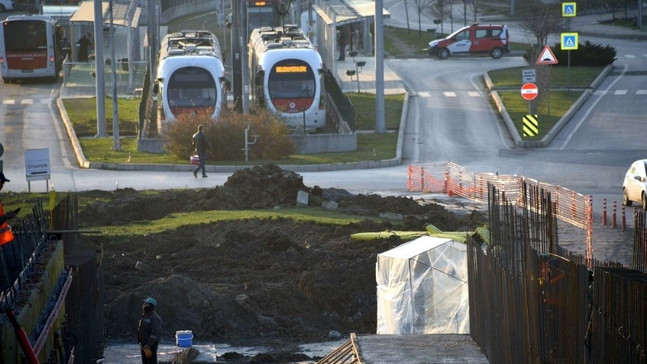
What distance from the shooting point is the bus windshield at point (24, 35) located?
60500 millimetres

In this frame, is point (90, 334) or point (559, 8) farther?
point (559, 8)

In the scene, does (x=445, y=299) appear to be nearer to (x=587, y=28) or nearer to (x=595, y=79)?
(x=595, y=79)

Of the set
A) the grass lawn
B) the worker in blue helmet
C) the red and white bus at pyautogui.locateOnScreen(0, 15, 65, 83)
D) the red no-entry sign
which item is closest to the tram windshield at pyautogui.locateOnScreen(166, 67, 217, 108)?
the grass lawn

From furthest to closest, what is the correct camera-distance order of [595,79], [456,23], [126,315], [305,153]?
[456,23]
[595,79]
[305,153]
[126,315]

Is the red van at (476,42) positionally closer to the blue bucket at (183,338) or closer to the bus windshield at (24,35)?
the bus windshield at (24,35)

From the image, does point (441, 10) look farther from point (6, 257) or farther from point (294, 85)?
point (6, 257)

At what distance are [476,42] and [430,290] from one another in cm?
4653

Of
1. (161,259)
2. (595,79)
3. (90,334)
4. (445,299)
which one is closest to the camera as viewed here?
(90,334)

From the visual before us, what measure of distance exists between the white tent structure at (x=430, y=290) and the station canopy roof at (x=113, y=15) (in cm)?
3357

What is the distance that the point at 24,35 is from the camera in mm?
60906

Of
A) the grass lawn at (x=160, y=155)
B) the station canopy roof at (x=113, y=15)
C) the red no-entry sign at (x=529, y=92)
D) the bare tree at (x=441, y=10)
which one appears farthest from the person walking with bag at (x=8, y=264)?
the bare tree at (x=441, y=10)

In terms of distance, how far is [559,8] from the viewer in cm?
7556

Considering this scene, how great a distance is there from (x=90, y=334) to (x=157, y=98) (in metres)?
31.0

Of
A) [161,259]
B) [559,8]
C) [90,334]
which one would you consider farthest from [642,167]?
[559,8]
